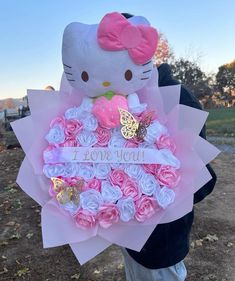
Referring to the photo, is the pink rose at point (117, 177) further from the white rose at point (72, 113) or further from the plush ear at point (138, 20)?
the plush ear at point (138, 20)

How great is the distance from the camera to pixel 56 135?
5.00 feet

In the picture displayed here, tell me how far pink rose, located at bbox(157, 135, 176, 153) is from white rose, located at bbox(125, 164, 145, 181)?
12 centimetres

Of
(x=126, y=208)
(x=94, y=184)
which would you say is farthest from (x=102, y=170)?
Answer: (x=126, y=208)

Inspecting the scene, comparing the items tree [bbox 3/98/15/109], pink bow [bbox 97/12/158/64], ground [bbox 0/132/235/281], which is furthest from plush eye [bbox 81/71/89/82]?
tree [bbox 3/98/15/109]

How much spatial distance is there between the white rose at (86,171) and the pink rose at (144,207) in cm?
19

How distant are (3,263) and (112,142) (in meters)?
2.70

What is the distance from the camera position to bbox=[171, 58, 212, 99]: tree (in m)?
23.5

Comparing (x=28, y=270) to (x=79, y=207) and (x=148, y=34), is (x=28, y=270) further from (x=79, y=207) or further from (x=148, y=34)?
(x=148, y=34)

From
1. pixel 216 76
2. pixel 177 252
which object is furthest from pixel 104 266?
pixel 216 76

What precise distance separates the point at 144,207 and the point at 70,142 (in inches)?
14.3

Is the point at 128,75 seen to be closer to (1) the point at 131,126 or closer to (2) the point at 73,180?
(1) the point at 131,126

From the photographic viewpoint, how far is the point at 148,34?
4.77ft

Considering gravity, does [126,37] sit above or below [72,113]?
above

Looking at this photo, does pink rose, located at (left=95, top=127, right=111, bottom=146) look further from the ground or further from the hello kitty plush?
the ground
